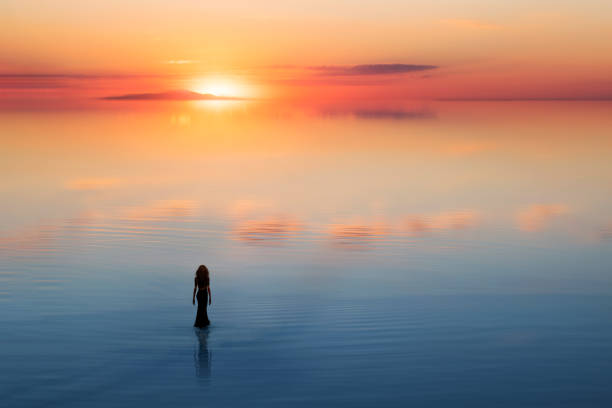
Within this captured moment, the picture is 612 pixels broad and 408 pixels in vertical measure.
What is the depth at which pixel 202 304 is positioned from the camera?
18.0 m

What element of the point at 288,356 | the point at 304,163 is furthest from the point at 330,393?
the point at 304,163

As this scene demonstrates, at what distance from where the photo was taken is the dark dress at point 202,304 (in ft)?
59.0

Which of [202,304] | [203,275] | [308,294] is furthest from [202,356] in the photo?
[308,294]

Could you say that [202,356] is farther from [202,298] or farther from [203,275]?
[203,275]

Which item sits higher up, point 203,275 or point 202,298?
point 203,275

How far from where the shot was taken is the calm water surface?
48.2ft

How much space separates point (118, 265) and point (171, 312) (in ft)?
21.5

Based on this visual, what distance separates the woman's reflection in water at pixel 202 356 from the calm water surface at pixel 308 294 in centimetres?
8

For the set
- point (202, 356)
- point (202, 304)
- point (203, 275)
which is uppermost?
point (203, 275)

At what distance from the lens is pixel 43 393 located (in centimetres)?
1406

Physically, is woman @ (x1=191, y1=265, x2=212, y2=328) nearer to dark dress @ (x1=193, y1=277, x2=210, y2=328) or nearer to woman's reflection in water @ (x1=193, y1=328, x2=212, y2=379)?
dark dress @ (x1=193, y1=277, x2=210, y2=328)

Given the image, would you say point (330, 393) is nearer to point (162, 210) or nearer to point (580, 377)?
point (580, 377)

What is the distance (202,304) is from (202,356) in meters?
2.23

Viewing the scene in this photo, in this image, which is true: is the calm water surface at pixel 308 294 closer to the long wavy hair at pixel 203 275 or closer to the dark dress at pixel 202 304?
the dark dress at pixel 202 304
